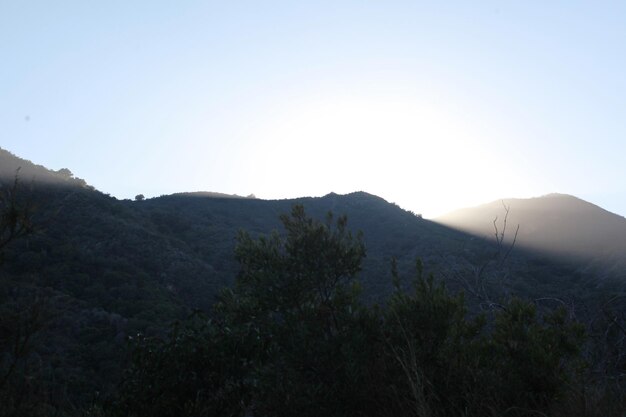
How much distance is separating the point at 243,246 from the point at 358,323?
2663mm

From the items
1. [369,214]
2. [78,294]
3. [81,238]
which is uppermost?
[369,214]

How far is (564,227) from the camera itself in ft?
140

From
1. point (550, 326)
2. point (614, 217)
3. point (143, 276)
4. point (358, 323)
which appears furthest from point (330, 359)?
point (614, 217)

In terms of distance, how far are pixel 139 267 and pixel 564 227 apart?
111ft

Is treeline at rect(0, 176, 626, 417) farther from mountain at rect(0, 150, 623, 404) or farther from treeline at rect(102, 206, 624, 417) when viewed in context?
mountain at rect(0, 150, 623, 404)

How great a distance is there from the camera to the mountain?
2009 cm

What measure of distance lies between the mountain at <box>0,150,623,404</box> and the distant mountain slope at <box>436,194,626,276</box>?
1.52 metres

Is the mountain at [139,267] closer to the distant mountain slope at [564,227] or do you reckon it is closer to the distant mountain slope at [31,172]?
the distant mountain slope at [31,172]

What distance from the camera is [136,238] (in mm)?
37438

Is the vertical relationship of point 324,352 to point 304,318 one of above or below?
below

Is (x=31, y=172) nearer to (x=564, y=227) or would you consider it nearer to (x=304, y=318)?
(x=304, y=318)

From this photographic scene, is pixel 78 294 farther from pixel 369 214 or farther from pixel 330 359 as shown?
pixel 369 214

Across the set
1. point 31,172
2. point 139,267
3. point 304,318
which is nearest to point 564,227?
point 139,267

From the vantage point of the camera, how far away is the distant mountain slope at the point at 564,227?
34.8 metres
